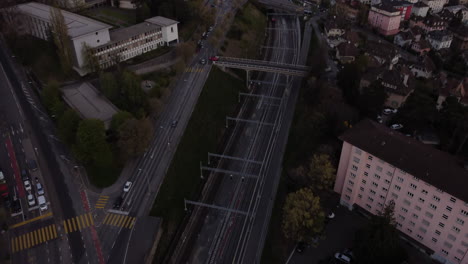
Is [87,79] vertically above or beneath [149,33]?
beneath

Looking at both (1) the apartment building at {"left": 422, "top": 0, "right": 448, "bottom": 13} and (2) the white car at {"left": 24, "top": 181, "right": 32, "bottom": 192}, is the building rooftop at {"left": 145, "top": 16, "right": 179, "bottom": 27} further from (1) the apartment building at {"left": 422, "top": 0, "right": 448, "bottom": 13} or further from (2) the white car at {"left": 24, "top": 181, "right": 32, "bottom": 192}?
(1) the apartment building at {"left": 422, "top": 0, "right": 448, "bottom": 13}

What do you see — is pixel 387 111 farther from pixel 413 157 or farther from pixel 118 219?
pixel 118 219

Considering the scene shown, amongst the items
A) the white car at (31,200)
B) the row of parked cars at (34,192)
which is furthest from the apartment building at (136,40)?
the white car at (31,200)

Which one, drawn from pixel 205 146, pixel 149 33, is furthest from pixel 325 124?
pixel 149 33

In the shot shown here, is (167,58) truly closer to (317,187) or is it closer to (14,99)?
(14,99)

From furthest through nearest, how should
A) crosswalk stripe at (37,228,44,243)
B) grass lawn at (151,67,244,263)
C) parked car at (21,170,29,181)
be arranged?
parked car at (21,170,29,181)
grass lawn at (151,67,244,263)
crosswalk stripe at (37,228,44,243)

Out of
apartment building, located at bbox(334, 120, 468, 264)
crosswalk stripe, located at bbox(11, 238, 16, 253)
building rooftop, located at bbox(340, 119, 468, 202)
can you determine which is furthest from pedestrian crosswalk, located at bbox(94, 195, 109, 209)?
building rooftop, located at bbox(340, 119, 468, 202)

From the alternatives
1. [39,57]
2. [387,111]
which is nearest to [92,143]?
[39,57]
